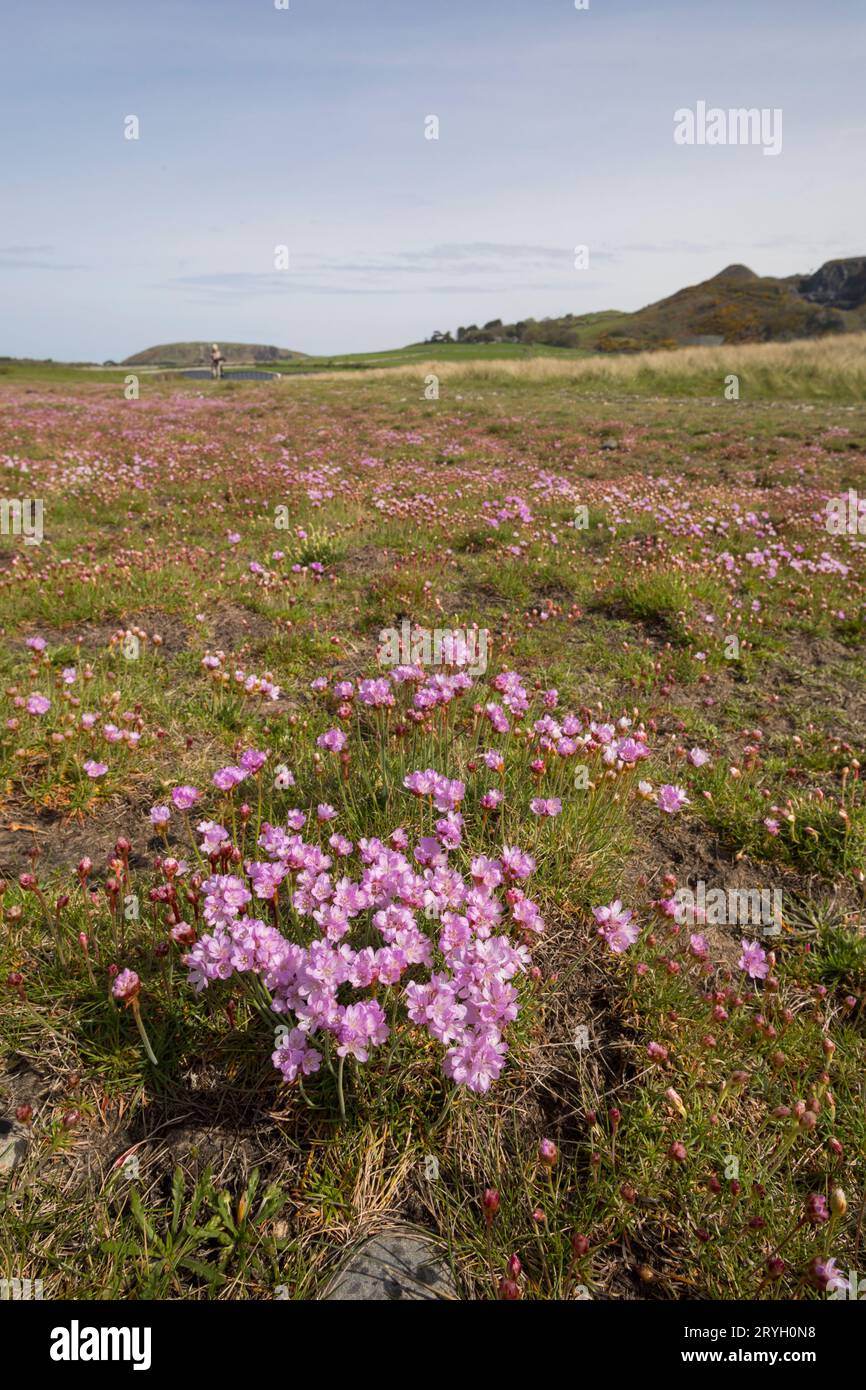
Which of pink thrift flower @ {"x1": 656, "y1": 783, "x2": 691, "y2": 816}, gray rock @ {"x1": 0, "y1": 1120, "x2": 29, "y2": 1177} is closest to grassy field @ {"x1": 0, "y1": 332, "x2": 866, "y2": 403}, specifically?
pink thrift flower @ {"x1": 656, "y1": 783, "x2": 691, "y2": 816}

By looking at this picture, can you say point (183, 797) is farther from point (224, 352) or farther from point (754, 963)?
point (224, 352)

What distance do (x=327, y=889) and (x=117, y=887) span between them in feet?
2.72

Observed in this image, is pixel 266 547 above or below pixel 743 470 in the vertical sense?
below

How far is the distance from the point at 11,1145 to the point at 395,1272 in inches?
53.6

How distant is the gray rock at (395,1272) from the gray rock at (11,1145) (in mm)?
1138

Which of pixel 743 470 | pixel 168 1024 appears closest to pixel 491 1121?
pixel 168 1024

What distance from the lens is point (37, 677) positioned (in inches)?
202

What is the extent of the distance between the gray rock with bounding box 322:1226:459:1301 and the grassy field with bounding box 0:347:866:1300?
5 centimetres

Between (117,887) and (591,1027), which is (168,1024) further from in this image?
(591,1027)

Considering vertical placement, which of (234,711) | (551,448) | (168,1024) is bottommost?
(168,1024)

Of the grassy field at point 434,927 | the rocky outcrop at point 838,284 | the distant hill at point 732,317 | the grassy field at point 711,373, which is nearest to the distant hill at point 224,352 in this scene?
the distant hill at point 732,317

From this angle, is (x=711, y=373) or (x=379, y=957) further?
(x=711, y=373)

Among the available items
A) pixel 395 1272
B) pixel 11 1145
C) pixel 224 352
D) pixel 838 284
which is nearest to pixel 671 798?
pixel 395 1272

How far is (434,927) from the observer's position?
2.74 meters
